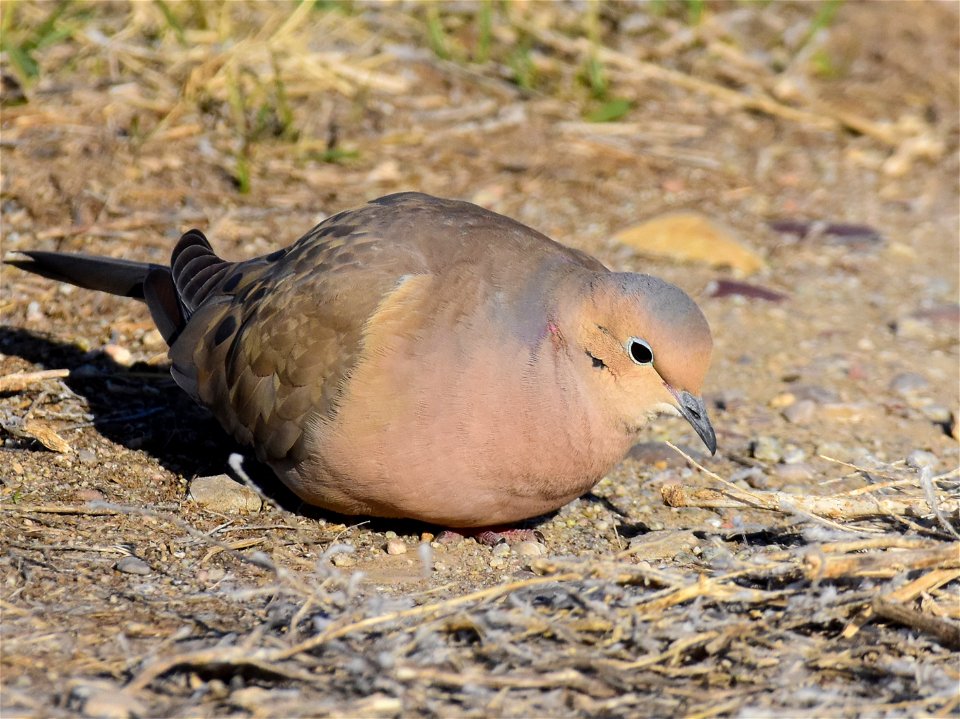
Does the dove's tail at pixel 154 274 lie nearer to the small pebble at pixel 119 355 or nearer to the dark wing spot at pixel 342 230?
the small pebble at pixel 119 355

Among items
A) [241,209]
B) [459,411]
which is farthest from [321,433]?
[241,209]

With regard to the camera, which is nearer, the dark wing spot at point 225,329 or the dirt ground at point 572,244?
the dirt ground at point 572,244

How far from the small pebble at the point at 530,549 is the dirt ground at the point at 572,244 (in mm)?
13

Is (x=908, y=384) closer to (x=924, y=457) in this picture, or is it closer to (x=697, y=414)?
(x=924, y=457)

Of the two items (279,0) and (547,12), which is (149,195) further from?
(547,12)

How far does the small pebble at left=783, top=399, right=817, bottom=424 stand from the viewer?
4.99 meters

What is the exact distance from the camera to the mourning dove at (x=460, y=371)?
357 centimetres

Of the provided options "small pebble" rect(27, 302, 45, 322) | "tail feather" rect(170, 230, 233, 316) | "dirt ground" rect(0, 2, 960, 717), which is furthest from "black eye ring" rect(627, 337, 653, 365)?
"small pebble" rect(27, 302, 45, 322)

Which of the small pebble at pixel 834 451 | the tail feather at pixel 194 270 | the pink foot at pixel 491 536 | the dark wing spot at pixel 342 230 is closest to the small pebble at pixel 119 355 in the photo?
the tail feather at pixel 194 270

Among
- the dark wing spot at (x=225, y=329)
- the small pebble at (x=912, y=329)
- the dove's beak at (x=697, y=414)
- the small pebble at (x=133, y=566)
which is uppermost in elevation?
the dove's beak at (x=697, y=414)

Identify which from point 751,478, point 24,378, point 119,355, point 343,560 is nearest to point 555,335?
point 343,560

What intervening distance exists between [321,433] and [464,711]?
4.08 feet

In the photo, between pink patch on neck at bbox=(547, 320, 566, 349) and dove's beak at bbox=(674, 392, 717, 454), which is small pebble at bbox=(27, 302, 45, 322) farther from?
dove's beak at bbox=(674, 392, 717, 454)

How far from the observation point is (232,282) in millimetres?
4492
